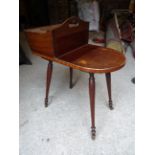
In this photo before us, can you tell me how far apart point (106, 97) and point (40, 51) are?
2.42ft

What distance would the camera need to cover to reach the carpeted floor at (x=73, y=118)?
1.17 meters

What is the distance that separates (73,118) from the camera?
142 cm

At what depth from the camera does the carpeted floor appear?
117cm

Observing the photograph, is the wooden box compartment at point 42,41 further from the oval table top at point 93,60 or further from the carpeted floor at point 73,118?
the carpeted floor at point 73,118

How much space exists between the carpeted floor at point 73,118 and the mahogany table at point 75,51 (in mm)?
122

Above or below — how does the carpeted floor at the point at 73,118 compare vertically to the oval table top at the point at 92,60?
below

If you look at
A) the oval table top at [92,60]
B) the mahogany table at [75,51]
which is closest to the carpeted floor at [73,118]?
the mahogany table at [75,51]

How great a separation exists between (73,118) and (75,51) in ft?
1.67

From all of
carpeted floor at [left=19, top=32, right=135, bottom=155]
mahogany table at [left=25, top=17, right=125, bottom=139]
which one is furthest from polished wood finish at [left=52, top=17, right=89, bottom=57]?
carpeted floor at [left=19, top=32, right=135, bottom=155]

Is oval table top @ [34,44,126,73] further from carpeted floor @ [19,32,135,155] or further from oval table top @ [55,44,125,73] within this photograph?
carpeted floor @ [19,32,135,155]

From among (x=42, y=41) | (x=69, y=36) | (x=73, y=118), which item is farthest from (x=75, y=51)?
(x=73, y=118)

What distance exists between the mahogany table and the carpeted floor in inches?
4.8
